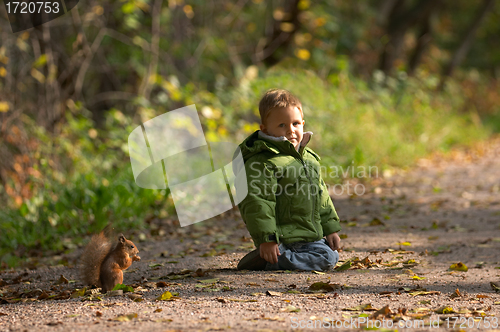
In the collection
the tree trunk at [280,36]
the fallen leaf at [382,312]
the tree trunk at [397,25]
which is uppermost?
the tree trunk at [397,25]

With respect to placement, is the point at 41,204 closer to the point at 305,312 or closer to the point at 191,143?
the point at 191,143

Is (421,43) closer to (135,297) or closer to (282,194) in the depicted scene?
(282,194)

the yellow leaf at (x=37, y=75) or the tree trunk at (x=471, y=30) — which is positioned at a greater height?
the tree trunk at (x=471, y=30)

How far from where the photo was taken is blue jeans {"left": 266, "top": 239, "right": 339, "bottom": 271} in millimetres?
3855

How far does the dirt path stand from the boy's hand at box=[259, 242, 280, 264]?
0.13 m

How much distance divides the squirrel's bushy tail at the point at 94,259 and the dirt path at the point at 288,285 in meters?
0.17

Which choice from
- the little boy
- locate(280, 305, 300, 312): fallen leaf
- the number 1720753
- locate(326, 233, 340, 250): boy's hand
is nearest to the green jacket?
the little boy

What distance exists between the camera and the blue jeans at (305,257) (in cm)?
386

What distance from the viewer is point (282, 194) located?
148 inches

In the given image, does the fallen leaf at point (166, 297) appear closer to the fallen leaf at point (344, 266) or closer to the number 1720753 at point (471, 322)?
the fallen leaf at point (344, 266)

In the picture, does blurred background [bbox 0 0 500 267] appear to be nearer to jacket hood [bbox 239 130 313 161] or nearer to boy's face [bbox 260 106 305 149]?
jacket hood [bbox 239 130 313 161]

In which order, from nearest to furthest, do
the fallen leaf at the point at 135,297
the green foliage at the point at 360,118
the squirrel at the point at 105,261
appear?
the fallen leaf at the point at 135,297, the squirrel at the point at 105,261, the green foliage at the point at 360,118

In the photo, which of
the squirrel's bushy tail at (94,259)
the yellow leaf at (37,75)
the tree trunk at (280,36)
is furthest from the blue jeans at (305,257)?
the tree trunk at (280,36)

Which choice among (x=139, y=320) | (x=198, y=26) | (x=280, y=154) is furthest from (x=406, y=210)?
(x=198, y=26)
